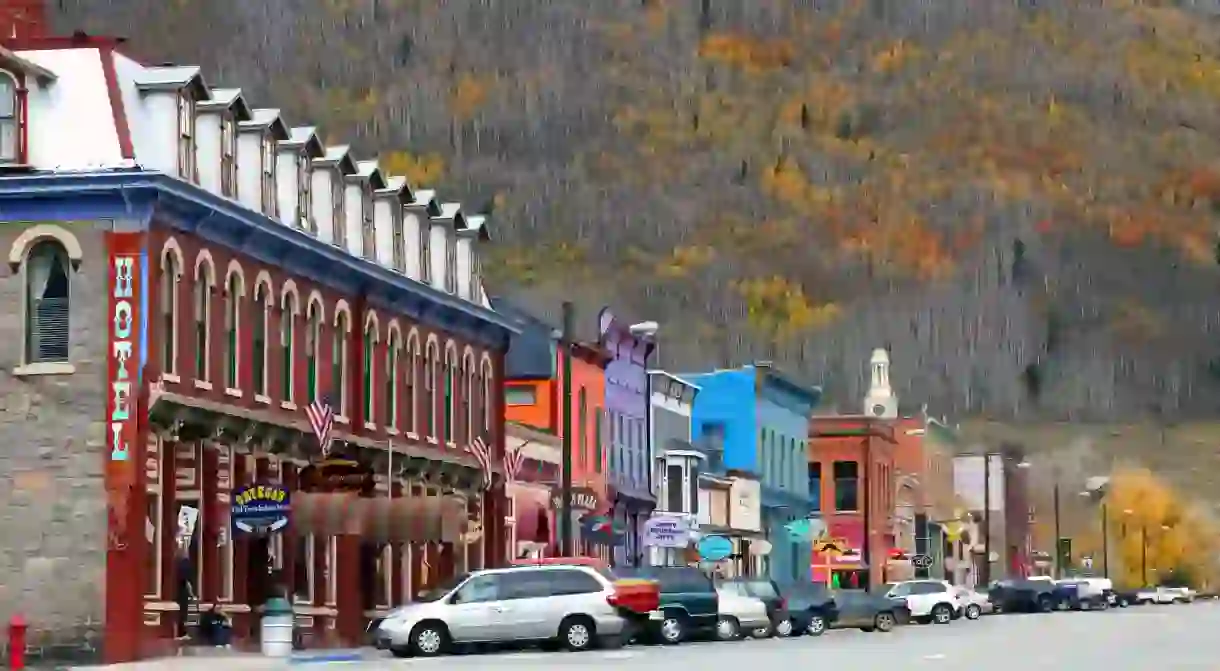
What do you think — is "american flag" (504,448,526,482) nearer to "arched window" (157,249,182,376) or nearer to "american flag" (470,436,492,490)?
"american flag" (470,436,492,490)

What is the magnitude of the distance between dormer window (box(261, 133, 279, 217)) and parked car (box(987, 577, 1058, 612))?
56934 mm

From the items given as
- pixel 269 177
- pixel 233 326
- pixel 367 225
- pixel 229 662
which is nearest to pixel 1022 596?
pixel 367 225

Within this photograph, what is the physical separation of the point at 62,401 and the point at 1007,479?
13010 centimetres

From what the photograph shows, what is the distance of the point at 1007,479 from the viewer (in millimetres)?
173125

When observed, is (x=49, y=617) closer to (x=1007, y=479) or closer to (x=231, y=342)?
(x=231, y=342)

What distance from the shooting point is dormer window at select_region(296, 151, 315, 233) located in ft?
184

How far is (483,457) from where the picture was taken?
67125 millimetres

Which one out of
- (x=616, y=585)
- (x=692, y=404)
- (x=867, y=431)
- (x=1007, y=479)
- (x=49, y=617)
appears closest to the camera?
(x=49, y=617)

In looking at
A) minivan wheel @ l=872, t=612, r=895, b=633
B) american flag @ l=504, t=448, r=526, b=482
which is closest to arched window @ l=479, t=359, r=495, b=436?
american flag @ l=504, t=448, r=526, b=482

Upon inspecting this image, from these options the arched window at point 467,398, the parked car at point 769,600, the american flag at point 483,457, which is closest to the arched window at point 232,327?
the american flag at point 483,457

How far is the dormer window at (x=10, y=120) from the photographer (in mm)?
48281

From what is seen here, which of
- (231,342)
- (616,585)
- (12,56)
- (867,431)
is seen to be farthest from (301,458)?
(867,431)

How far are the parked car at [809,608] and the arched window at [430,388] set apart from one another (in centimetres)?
953

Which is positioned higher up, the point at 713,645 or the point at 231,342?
the point at 231,342
